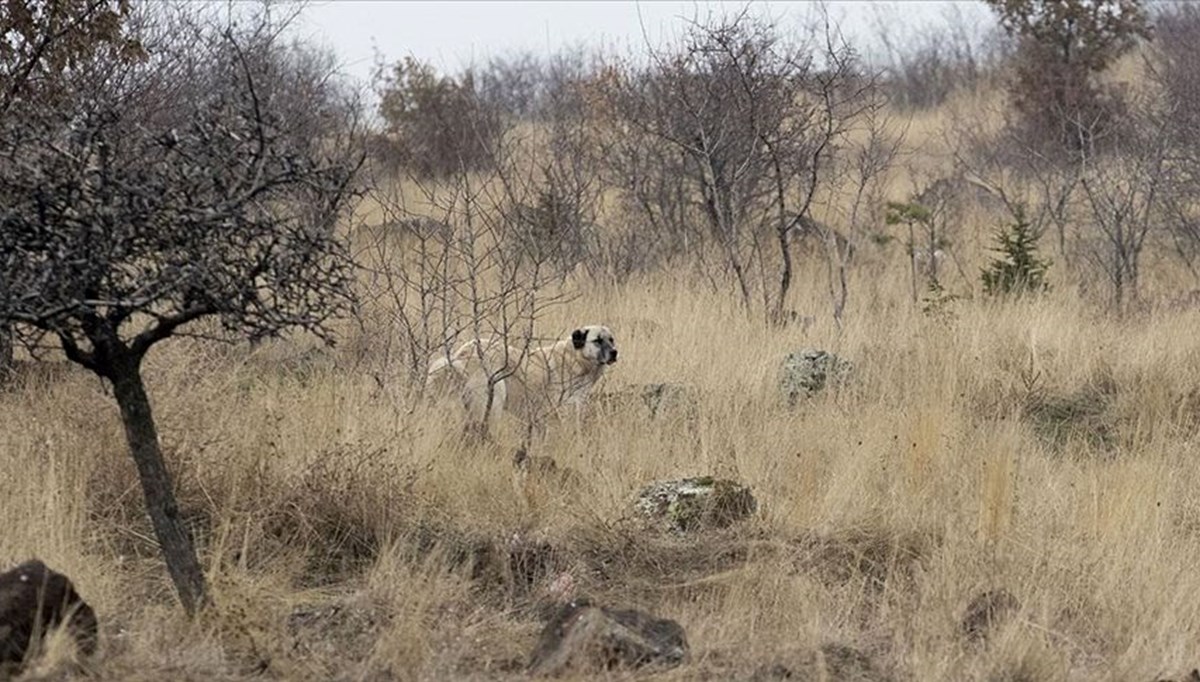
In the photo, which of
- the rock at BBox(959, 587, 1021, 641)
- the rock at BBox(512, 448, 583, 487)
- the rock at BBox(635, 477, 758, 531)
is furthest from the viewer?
the rock at BBox(512, 448, 583, 487)

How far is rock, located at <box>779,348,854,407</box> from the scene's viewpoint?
8.41m

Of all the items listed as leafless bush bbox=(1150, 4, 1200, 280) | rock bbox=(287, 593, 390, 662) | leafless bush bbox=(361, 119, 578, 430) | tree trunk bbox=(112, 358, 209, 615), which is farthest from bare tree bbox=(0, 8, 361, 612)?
leafless bush bbox=(1150, 4, 1200, 280)

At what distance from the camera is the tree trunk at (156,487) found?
445 centimetres

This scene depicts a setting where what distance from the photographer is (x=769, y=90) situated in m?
12.1

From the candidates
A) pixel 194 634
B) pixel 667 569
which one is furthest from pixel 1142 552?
pixel 194 634

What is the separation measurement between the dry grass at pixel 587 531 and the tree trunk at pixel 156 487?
3.7 inches

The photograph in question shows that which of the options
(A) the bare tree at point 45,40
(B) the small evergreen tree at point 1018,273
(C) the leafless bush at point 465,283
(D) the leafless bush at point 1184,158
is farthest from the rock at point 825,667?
(D) the leafless bush at point 1184,158

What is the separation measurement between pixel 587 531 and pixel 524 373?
2366 millimetres

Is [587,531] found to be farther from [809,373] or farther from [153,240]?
[809,373]

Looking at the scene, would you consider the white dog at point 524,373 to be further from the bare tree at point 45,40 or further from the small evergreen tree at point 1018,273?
the small evergreen tree at point 1018,273

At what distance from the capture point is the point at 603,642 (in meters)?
4.40

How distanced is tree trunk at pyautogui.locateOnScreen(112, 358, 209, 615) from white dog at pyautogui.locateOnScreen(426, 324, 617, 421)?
8.77 feet

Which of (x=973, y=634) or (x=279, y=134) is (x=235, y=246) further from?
(x=973, y=634)

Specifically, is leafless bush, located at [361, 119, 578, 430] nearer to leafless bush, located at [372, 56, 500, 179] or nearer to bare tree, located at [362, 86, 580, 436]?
bare tree, located at [362, 86, 580, 436]
